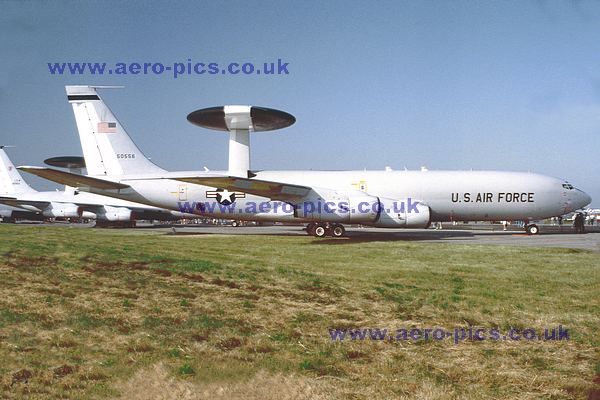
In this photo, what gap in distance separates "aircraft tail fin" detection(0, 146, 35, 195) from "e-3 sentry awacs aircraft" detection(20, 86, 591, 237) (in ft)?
115

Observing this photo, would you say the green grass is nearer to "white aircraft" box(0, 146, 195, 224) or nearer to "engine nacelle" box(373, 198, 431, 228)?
"engine nacelle" box(373, 198, 431, 228)

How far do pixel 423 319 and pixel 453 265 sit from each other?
6.24 metres

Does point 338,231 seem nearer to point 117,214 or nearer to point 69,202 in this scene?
point 117,214

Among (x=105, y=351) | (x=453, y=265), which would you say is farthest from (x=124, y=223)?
(x=105, y=351)

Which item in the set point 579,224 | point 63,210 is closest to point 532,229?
point 579,224

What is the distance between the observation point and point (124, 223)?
46.7 metres

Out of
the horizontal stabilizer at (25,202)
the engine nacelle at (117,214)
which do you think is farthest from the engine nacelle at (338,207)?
the horizontal stabilizer at (25,202)

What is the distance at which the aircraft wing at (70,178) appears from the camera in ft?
69.5

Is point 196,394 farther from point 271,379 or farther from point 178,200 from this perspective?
point 178,200

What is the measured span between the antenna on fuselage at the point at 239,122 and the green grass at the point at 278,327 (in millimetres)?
11100

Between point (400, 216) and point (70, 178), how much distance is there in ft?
59.7

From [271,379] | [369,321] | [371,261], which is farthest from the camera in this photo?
[371,261]

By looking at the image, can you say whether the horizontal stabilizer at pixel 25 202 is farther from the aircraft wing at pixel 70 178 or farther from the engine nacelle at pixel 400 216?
the engine nacelle at pixel 400 216

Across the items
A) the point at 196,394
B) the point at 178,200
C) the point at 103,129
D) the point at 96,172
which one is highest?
the point at 103,129
